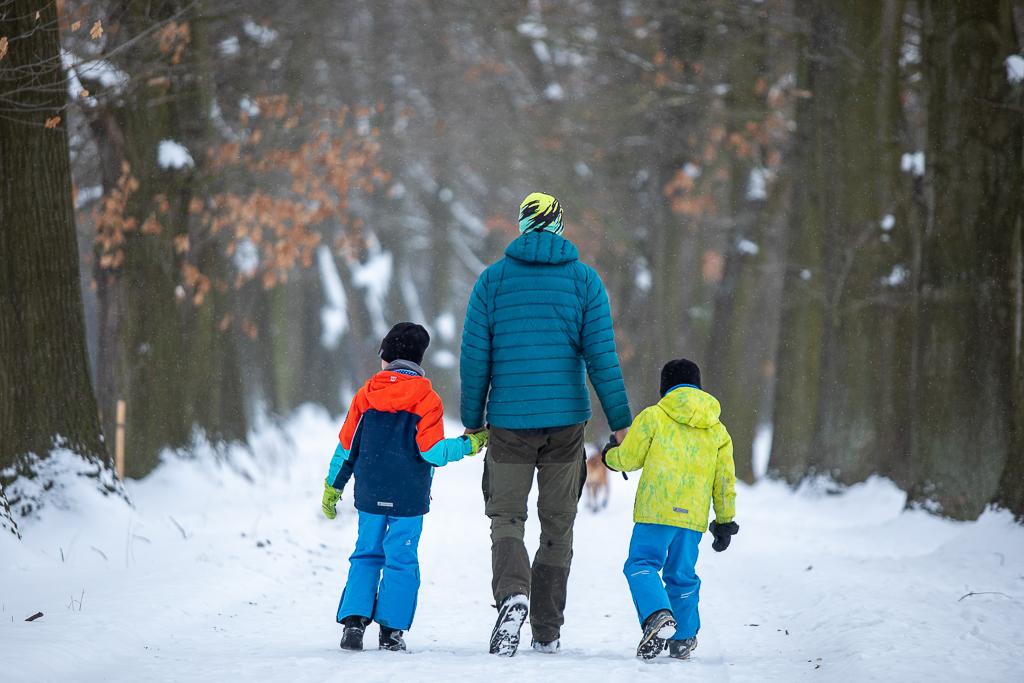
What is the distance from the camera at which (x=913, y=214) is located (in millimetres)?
15602

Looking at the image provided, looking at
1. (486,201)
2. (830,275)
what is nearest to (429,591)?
(830,275)

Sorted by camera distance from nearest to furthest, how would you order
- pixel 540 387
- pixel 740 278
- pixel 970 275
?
pixel 540 387, pixel 970 275, pixel 740 278

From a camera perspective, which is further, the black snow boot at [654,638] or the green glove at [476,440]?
the green glove at [476,440]

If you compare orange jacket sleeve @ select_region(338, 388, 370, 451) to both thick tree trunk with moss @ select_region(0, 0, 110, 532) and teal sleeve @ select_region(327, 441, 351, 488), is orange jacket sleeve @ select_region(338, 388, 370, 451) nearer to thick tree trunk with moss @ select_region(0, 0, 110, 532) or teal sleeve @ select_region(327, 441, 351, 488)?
teal sleeve @ select_region(327, 441, 351, 488)

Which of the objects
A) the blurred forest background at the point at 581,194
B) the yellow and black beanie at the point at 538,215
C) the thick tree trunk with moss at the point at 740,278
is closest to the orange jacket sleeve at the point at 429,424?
the yellow and black beanie at the point at 538,215

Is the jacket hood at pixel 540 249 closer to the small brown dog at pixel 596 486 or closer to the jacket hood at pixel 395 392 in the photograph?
the jacket hood at pixel 395 392

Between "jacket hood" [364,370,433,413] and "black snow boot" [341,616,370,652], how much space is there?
3.61ft

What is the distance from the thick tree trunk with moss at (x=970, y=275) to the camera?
11.4 metres

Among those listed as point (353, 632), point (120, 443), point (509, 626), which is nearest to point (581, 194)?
point (120, 443)

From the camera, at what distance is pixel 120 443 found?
13312 mm

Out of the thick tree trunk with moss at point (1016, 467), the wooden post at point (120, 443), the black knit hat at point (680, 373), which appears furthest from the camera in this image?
the wooden post at point (120, 443)

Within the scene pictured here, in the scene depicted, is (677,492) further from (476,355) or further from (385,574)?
(385,574)

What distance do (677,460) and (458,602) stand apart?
105 inches

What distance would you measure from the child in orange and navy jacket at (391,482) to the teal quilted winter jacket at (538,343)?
248mm
